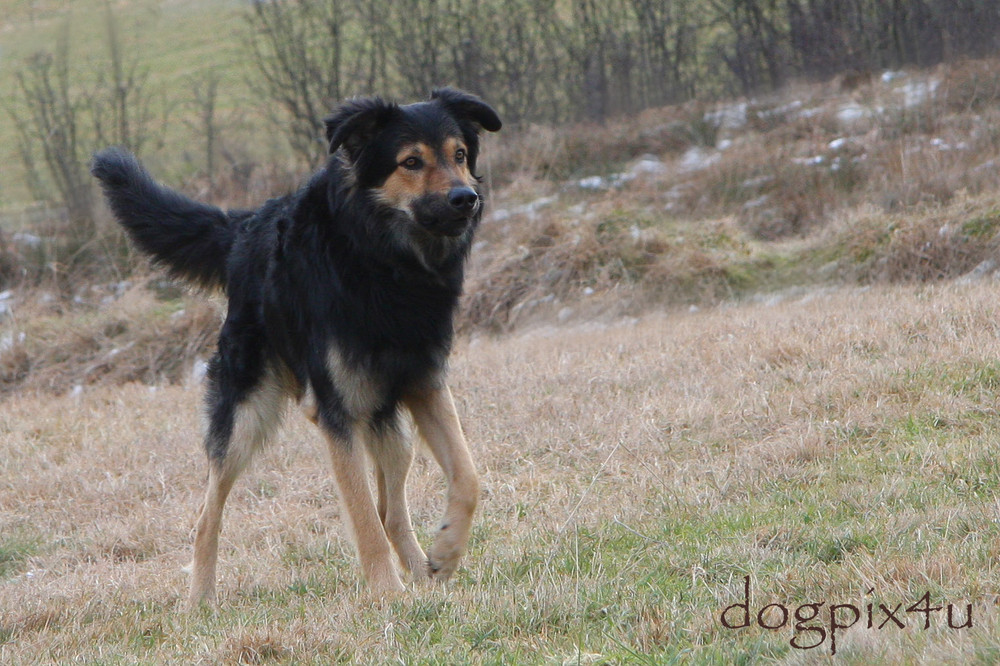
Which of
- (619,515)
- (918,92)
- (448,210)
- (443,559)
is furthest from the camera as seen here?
(918,92)

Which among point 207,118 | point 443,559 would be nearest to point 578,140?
point 207,118

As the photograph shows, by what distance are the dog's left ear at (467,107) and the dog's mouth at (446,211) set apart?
632 millimetres

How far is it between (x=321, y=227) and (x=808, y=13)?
18.0 m

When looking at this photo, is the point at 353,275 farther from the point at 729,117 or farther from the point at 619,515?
the point at 729,117

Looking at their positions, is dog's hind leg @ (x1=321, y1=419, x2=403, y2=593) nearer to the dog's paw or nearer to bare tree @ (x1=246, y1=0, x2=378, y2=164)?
the dog's paw

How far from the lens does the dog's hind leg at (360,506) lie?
14.8 feet

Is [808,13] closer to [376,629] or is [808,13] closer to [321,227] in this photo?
[321,227]

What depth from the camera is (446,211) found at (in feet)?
15.5

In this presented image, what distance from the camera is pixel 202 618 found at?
14.3 ft

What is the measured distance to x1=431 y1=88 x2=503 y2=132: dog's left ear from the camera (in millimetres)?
5195

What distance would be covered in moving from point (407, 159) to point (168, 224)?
162cm

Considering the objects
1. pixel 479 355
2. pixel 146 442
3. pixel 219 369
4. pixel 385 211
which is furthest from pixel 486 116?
pixel 479 355

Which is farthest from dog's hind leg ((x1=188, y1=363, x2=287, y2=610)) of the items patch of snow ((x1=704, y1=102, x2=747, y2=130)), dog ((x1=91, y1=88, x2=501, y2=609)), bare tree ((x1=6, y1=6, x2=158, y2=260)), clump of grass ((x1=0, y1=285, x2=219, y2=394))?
bare tree ((x1=6, y1=6, x2=158, y2=260))

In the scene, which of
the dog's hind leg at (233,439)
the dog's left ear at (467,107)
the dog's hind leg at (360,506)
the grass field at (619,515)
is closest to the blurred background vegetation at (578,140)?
the grass field at (619,515)
